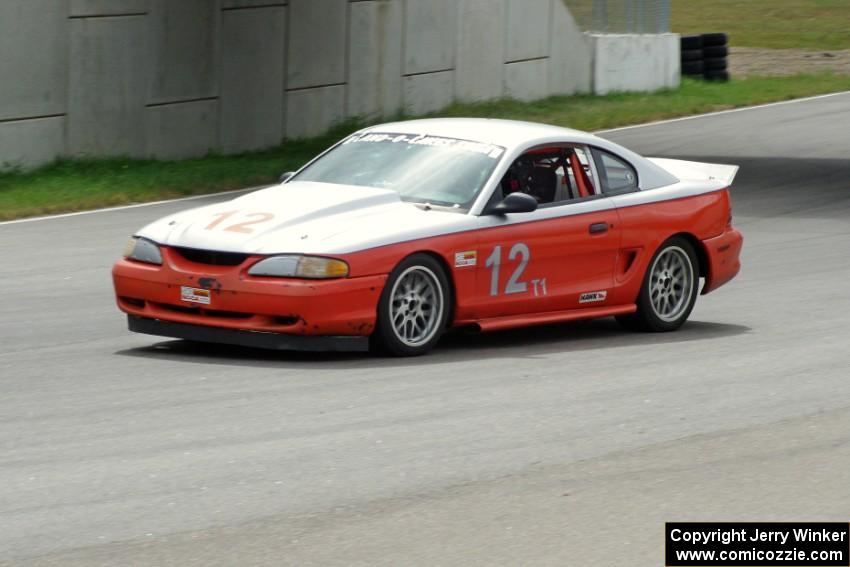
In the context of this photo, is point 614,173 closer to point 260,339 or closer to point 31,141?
point 260,339

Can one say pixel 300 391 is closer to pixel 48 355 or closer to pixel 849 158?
pixel 48 355

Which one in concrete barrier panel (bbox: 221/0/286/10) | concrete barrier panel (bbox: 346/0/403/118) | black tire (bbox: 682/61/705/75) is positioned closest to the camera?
concrete barrier panel (bbox: 221/0/286/10)

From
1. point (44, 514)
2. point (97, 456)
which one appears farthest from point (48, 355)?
point (44, 514)

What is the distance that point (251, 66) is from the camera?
24.2 metres

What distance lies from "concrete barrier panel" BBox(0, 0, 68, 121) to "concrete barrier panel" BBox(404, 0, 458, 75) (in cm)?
801

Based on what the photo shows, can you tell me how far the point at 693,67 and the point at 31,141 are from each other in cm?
1807

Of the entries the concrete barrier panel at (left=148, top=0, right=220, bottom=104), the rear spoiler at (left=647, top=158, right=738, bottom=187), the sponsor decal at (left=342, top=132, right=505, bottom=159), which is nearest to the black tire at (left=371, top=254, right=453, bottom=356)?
the sponsor decal at (left=342, top=132, right=505, bottom=159)

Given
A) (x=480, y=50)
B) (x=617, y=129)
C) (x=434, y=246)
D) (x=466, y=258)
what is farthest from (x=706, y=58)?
(x=434, y=246)

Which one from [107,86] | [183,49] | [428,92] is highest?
[183,49]

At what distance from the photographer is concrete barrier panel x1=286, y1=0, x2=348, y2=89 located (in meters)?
25.1

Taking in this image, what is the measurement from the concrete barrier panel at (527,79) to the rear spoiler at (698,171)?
17.8m

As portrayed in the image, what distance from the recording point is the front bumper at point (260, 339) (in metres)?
9.56

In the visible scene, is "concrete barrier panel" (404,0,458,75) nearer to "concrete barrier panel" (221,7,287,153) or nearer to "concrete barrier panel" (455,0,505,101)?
"concrete barrier panel" (455,0,505,101)

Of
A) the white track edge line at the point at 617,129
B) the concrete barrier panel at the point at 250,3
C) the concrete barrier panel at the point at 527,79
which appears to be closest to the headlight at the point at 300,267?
the white track edge line at the point at 617,129
